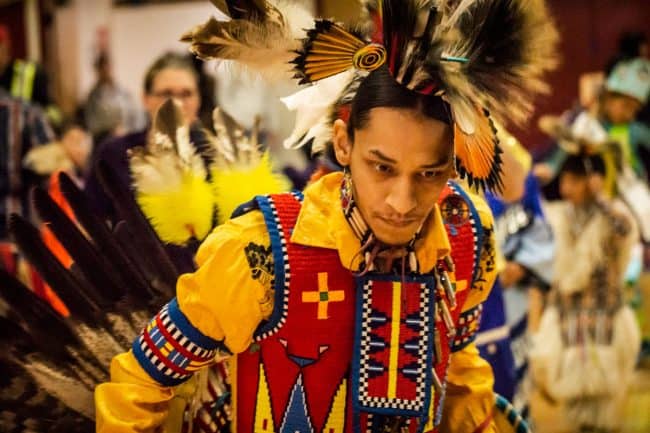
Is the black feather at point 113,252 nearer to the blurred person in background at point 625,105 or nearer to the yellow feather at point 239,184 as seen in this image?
the yellow feather at point 239,184

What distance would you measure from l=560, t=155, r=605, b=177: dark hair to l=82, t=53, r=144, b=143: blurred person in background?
2263mm

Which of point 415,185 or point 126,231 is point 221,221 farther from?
point 415,185

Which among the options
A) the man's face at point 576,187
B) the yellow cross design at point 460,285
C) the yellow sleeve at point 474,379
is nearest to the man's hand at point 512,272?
the man's face at point 576,187

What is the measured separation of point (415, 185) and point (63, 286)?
2.35 feet

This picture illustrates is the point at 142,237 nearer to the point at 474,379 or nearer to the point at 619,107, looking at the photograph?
the point at 474,379

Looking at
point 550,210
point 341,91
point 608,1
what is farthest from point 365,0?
point 608,1

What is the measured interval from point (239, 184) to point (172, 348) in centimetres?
54

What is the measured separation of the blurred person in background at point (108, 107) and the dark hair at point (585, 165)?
226cm

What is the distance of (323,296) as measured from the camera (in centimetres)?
165

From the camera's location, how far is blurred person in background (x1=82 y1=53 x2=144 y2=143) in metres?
5.85

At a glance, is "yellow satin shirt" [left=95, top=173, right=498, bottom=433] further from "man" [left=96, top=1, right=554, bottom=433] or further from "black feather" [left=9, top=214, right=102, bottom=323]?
"black feather" [left=9, top=214, right=102, bottom=323]

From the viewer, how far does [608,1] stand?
6992 mm

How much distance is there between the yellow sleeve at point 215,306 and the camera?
5.28ft

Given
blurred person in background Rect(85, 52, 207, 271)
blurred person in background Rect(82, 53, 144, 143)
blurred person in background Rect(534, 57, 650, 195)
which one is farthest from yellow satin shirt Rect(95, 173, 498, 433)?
blurred person in background Rect(534, 57, 650, 195)
